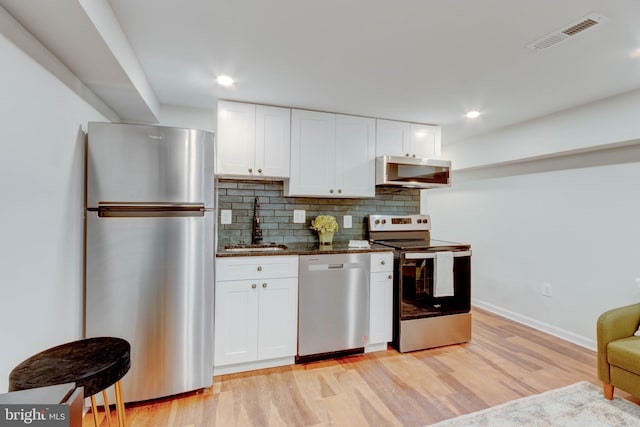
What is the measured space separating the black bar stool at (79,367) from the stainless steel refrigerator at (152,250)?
1.84ft

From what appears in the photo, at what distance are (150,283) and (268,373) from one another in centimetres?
116

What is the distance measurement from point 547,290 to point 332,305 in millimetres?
2422

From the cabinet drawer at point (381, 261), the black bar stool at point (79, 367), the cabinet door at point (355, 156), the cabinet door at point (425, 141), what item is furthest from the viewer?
the cabinet door at point (425, 141)

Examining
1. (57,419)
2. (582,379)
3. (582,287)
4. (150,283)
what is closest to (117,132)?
(150,283)

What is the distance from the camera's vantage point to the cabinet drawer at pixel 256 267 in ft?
7.63

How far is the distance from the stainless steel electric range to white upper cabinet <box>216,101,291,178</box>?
4.44 feet

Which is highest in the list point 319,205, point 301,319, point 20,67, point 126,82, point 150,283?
point 126,82

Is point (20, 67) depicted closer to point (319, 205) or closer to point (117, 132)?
point (117, 132)

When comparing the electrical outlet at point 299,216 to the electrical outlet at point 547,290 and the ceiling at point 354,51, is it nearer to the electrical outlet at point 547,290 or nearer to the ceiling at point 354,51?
the ceiling at point 354,51

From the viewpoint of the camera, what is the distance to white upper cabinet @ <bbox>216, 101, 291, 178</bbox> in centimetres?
267

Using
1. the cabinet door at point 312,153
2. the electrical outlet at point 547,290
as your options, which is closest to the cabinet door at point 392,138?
the cabinet door at point 312,153

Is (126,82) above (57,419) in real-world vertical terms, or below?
above

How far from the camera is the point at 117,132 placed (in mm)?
1901

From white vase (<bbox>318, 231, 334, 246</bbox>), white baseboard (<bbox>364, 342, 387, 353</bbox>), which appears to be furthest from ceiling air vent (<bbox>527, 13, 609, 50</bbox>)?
white baseboard (<bbox>364, 342, 387, 353</bbox>)
